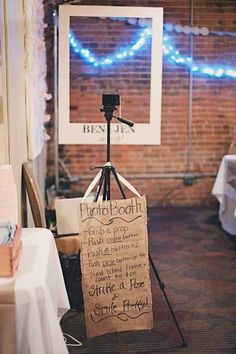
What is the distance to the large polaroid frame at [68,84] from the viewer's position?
330 centimetres

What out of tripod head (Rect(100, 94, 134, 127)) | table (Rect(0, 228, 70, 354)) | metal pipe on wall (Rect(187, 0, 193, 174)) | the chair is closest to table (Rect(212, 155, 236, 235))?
metal pipe on wall (Rect(187, 0, 193, 174))

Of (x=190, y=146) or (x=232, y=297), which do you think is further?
(x=190, y=146)

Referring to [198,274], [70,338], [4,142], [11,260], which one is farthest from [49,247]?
[198,274]

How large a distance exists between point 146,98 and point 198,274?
7.13ft

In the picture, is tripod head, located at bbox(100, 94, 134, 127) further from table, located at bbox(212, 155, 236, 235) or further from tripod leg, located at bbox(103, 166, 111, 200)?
table, located at bbox(212, 155, 236, 235)

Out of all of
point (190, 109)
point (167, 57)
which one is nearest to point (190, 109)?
point (190, 109)

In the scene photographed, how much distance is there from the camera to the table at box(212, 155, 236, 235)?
4.36 metres

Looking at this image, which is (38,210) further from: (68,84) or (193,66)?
(193,66)

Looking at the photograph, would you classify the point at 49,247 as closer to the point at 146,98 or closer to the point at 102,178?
the point at 102,178

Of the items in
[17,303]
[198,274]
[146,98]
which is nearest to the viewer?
[17,303]

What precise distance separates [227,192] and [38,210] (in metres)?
2.30

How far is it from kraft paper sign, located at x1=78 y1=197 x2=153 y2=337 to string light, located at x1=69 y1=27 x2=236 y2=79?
8.90 ft

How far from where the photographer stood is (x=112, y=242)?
2.46 m

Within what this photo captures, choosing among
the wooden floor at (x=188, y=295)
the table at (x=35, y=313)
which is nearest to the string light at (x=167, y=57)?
the wooden floor at (x=188, y=295)
